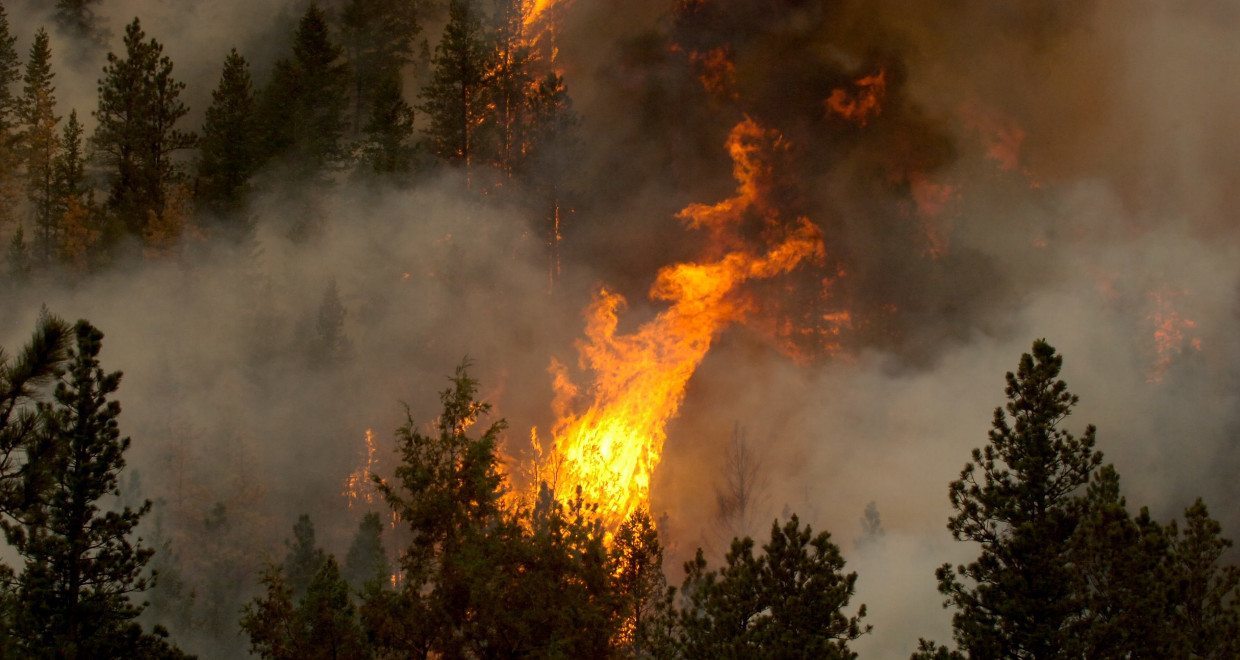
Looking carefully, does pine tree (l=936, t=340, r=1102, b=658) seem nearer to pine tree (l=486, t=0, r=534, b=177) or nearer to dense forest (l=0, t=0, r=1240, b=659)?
dense forest (l=0, t=0, r=1240, b=659)

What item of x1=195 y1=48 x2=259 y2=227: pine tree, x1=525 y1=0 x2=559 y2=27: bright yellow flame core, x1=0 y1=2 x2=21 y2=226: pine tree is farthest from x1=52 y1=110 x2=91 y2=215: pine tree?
x1=525 y1=0 x2=559 y2=27: bright yellow flame core

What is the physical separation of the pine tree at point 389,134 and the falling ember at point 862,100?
19770 millimetres

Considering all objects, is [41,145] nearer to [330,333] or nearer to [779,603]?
[330,333]

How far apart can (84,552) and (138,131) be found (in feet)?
101

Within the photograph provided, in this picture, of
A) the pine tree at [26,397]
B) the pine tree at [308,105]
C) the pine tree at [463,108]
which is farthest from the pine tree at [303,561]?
the pine tree at [26,397]

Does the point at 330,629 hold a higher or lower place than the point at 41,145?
lower

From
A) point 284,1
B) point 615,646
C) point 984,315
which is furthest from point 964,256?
point 284,1

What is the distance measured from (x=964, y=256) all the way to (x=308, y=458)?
29952mm

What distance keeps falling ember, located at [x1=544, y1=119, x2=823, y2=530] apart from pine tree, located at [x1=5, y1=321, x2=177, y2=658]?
943 inches

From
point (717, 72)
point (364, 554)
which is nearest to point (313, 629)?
point (364, 554)

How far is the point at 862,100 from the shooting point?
4575 cm

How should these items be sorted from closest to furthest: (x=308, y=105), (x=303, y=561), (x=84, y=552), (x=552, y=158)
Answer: (x=84, y=552) < (x=303, y=561) < (x=552, y=158) < (x=308, y=105)

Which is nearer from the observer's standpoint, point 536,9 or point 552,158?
point 552,158

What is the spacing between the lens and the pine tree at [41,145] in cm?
4559
